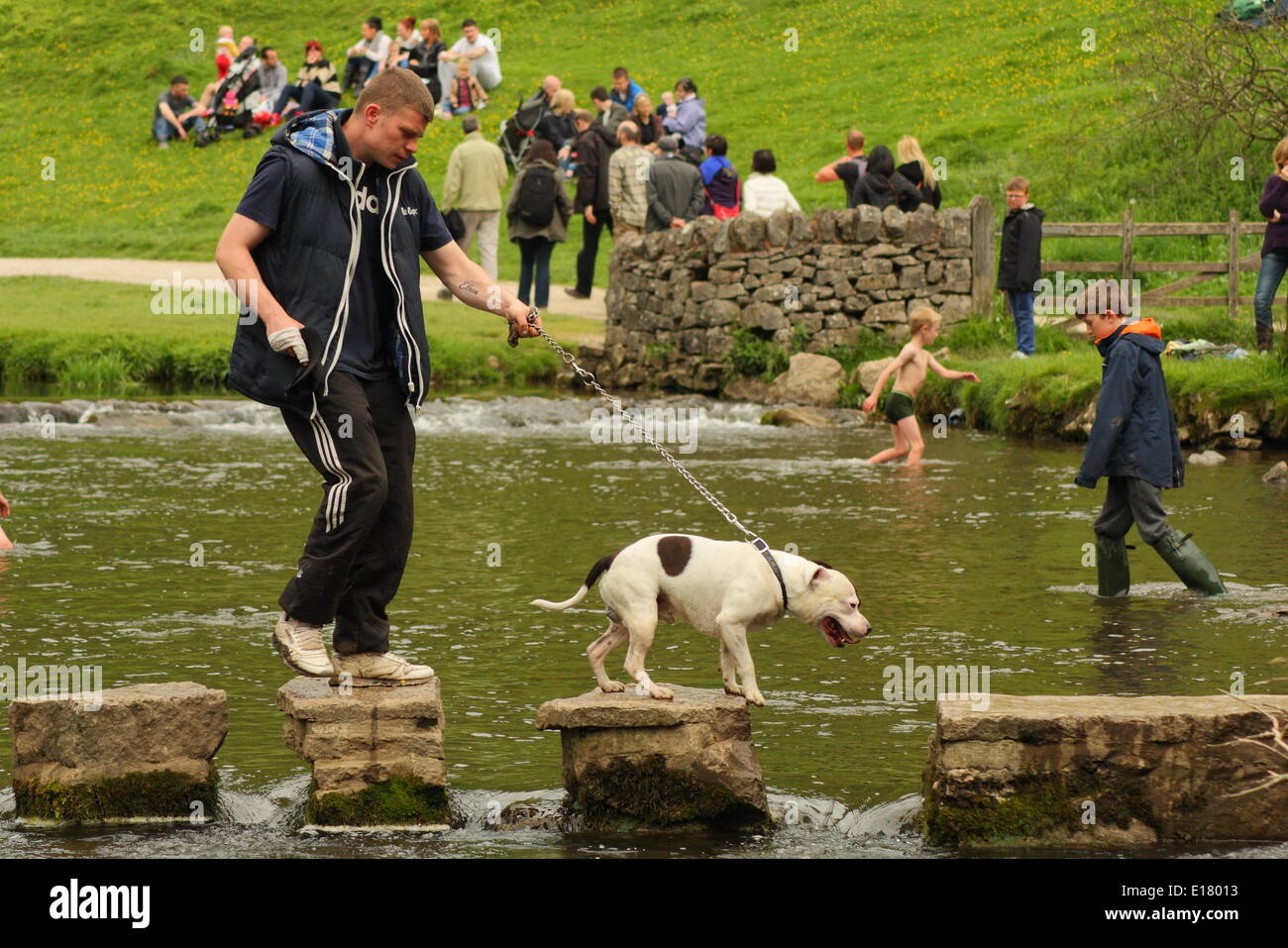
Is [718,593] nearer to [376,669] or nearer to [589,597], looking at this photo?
[376,669]

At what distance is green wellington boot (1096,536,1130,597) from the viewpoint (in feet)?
38.5

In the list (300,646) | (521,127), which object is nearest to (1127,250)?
(521,127)

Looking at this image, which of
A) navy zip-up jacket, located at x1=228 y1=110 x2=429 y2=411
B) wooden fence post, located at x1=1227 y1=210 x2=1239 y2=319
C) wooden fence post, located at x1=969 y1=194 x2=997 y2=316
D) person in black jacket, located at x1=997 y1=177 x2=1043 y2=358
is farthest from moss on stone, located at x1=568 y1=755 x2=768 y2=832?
wooden fence post, located at x1=969 y1=194 x2=997 y2=316

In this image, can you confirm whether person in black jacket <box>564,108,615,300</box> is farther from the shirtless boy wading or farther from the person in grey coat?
the shirtless boy wading

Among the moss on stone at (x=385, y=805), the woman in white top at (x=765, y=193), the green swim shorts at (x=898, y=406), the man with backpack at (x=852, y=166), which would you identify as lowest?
the moss on stone at (x=385, y=805)

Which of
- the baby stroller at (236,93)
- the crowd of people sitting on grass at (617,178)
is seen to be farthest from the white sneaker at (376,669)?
the baby stroller at (236,93)

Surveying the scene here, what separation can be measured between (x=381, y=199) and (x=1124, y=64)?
3336 cm

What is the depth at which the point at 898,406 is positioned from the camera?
18484 mm

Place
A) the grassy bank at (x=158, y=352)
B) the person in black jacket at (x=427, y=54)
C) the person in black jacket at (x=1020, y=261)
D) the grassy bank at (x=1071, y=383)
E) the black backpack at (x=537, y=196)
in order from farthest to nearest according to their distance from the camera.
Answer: the person in black jacket at (x=427, y=54)
the black backpack at (x=537, y=196)
the grassy bank at (x=158, y=352)
the person in black jacket at (x=1020, y=261)
the grassy bank at (x=1071, y=383)

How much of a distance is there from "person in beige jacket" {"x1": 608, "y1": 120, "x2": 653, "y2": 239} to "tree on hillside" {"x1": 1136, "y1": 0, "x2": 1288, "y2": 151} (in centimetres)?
758

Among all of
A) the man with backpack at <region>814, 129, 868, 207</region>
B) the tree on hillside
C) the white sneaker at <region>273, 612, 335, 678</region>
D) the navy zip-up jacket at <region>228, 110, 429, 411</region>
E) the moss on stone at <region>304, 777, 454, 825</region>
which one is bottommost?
the moss on stone at <region>304, 777, 454, 825</region>

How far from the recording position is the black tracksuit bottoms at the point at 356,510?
7.17 meters

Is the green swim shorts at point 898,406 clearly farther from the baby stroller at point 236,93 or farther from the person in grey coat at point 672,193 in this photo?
the baby stroller at point 236,93

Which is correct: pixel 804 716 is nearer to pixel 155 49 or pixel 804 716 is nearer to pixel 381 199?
pixel 381 199
